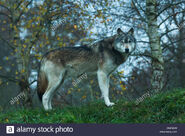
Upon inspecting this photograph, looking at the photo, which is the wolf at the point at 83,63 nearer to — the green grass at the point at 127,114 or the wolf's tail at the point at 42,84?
the wolf's tail at the point at 42,84

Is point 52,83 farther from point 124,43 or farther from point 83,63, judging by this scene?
point 124,43

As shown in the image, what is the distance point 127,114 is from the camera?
5273 mm

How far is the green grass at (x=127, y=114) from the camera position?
16.1ft

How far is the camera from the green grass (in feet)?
16.1

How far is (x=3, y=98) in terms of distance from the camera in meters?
19.9

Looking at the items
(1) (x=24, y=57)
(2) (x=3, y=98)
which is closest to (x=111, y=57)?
(1) (x=24, y=57)

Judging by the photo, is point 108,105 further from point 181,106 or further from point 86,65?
point 181,106

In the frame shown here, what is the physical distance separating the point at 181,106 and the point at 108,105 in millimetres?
1827

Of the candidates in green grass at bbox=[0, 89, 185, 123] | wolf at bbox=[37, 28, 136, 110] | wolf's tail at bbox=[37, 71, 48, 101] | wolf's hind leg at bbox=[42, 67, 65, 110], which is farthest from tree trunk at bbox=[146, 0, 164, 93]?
wolf's tail at bbox=[37, 71, 48, 101]

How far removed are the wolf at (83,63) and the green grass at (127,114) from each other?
73cm

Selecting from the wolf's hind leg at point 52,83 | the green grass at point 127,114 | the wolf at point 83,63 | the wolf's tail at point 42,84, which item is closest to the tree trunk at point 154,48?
the wolf at point 83,63

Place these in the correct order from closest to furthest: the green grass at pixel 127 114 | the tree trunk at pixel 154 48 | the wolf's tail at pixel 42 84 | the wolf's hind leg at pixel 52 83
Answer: the green grass at pixel 127 114
the wolf's hind leg at pixel 52 83
the wolf's tail at pixel 42 84
the tree trunk at pixel 154 48

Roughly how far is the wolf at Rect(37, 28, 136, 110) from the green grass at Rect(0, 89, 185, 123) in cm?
73

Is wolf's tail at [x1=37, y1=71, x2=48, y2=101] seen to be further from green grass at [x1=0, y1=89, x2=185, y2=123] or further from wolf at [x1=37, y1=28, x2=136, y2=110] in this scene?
green grass at [x1=0, y1=89, x2=185, y2=123]
